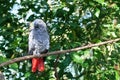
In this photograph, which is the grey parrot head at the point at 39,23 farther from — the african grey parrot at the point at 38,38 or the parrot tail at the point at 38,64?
the parrot tail at the point at 38,64

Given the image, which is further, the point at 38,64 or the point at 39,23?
the point at 39,23

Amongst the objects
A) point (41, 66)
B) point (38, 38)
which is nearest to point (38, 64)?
point (41, 66)

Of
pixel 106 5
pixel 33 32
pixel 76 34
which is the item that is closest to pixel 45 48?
pixel 33 32

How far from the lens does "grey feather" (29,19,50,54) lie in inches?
170

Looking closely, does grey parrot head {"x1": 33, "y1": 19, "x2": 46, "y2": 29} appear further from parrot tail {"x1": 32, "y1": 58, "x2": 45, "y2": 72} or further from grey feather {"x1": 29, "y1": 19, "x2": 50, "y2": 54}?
parrot tail {"x1": 32, "y1": 58, "x2": 45, "y2": 72}

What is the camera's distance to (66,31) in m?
4.59

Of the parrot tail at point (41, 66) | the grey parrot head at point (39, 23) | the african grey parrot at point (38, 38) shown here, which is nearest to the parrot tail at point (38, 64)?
the parrot tail at point (41, 66)

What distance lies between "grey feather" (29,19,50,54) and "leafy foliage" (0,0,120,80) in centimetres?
11

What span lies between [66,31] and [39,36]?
1.19 ft

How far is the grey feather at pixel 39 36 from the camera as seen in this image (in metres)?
4.32

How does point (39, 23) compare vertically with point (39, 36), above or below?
above

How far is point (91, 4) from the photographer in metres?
4.35

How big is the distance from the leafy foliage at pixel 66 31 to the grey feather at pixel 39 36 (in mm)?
114

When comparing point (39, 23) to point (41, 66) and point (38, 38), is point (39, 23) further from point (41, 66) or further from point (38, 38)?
point (41, 66)
